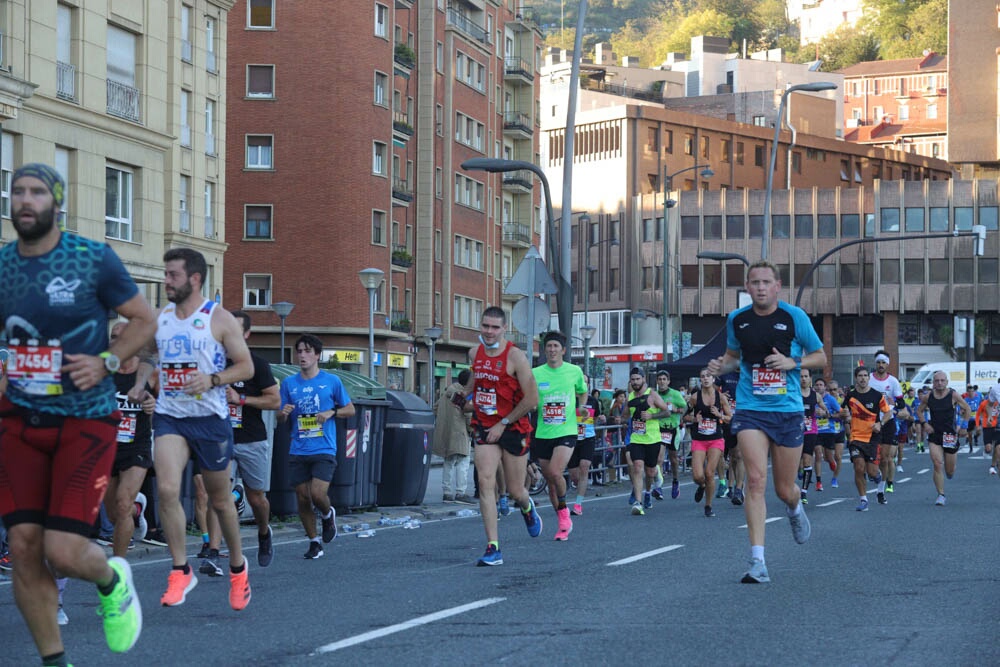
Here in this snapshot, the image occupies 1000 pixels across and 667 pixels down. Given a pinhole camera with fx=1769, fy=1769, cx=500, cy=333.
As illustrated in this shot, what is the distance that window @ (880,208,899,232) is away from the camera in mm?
97625

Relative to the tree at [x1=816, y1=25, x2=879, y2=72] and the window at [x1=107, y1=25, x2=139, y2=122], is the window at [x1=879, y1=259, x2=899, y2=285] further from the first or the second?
the tree at [x1=816, y1=25, x2=879, y2=72]

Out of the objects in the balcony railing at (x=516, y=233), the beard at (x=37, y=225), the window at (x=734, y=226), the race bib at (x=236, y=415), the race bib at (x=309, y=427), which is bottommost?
the race bib at (x=309, y=427)

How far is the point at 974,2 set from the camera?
103312mm

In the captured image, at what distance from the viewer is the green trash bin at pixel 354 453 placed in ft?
62.7

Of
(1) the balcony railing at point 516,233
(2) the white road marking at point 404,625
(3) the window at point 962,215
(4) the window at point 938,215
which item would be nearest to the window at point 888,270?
(4) the window at point 938,215

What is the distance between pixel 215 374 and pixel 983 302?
90.4 metres

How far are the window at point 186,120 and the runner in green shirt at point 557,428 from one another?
115 ft

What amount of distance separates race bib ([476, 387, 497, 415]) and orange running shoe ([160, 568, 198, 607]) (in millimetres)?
3814

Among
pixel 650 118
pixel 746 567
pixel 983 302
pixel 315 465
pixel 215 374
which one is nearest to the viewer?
pixel 215 374

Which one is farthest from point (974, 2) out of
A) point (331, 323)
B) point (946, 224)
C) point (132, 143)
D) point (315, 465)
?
point (315, 465)

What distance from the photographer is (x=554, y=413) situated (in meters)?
16.3

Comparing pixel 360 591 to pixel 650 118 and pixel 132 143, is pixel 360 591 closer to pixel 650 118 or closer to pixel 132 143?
pixel 132 143

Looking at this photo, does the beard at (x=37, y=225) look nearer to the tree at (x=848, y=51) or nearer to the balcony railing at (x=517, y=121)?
the balcony railing at (x=517, y=121)

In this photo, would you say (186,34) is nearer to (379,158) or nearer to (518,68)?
(379,158)
